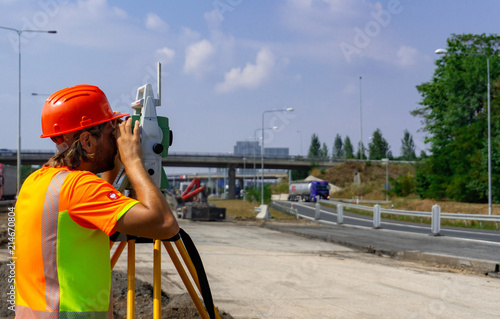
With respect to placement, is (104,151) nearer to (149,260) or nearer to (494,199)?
(149,260)

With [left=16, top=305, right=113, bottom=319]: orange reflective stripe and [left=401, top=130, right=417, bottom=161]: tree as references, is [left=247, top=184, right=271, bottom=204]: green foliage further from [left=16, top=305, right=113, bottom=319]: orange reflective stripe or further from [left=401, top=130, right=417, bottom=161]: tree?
[left=401, top=130, right=417, bottom=161]: tree

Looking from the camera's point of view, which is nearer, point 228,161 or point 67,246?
point 67,246

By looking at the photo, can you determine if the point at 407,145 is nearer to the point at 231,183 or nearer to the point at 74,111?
the point at 231,183

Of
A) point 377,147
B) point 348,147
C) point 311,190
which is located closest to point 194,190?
point 311,190

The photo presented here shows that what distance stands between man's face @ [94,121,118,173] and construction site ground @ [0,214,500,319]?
355 centimetres

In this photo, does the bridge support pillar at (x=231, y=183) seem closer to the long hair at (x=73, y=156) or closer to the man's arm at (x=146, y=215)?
the long hair at (x=73, y=156)

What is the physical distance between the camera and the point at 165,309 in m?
5.99

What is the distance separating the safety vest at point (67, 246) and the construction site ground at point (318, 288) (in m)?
3.63

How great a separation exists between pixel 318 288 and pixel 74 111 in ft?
23.1

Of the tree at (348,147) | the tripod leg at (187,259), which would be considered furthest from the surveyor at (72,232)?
the tree at (348,147)

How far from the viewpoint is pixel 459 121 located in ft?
172

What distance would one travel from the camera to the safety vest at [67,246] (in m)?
2.12

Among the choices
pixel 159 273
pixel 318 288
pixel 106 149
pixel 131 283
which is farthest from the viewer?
pixel 318 288

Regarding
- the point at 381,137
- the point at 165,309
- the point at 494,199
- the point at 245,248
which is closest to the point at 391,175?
the point at 381,137
